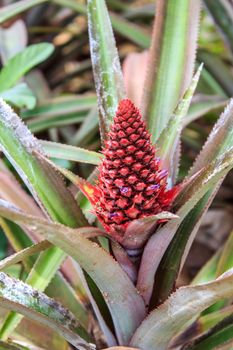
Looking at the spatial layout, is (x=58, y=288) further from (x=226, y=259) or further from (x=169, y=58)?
(x=169, y=58)

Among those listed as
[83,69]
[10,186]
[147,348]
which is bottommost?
[147,348]

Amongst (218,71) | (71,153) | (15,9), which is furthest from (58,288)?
(218,71)

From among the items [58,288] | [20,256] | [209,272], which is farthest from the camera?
[209,272]

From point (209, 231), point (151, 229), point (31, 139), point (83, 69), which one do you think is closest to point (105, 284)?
point (151, 229)

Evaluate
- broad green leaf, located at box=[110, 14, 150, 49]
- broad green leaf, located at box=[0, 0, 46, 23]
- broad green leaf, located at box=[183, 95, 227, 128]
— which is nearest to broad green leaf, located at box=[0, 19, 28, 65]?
broad green leaf, located at box=[0, 0, 46, 23]

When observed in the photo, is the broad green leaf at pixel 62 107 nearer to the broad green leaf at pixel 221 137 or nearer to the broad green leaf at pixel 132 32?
the broad green leaf at pixel 132 32

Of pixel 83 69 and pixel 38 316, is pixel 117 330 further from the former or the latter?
pixel 83 69
